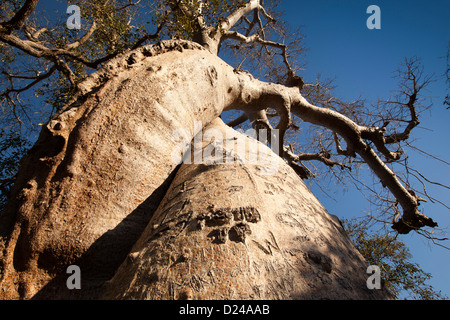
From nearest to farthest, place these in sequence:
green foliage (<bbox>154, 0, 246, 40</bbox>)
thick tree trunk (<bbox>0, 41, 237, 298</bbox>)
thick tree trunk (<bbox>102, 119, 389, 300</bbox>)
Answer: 1. thick tree trunk (<bbox>102, 119, 389, 300</bbox>)
2. thick tree trunk (<bbox>0, 41, 237, 298</bbox>)
3. green foliage (<bbox>154, 0, 246, 40</bbox>)

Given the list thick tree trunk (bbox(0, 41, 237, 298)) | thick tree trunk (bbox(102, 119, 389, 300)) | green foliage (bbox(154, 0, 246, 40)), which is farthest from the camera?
green foliage (bbox(154, 0, 246, 40))

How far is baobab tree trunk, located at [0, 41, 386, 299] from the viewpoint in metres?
0.83

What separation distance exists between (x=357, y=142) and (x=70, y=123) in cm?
317

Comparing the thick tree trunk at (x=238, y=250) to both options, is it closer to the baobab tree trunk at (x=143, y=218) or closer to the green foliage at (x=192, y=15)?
the baobab tree trunk at (x=143, y=218)

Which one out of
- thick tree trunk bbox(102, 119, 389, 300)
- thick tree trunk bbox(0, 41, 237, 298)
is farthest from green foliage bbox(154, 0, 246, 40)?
thick tree trunk bbox(102, 119, 389, 300)

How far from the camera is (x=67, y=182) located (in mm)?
1218

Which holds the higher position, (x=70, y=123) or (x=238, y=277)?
(x=70, y=123)

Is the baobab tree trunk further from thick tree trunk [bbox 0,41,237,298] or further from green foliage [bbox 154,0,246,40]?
green foliage [bbox 154,0,246,40]

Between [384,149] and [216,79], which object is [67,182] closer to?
[216,79]

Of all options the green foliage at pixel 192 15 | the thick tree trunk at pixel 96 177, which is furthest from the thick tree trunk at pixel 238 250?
the green foliage at pixel 192 15

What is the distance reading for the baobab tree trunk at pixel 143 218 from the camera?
0.83 m

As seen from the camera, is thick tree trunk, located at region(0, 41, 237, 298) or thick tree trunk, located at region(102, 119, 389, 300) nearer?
thick tree trunk, located at region(102, 119, 389, 300)

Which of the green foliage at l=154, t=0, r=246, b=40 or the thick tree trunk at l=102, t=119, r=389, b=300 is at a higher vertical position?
the green foliage at l=154, t=0, r=246, b=40

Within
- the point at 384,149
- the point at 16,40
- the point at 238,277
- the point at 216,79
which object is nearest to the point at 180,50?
the point at 216,79
